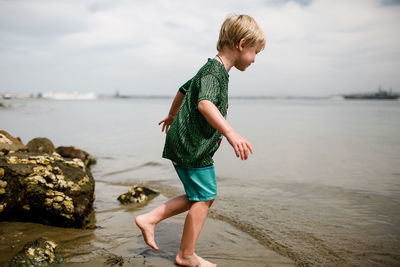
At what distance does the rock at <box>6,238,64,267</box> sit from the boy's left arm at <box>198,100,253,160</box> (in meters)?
1.67

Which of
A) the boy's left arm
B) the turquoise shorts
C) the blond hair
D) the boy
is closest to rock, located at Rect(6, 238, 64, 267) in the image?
the boy

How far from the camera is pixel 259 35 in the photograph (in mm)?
2488

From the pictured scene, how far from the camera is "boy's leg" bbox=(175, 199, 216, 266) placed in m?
2.49

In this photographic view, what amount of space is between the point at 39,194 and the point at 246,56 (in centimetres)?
255

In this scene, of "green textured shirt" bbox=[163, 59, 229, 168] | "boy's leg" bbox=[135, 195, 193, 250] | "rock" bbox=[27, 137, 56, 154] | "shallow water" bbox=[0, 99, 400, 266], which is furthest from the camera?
"rock" bbox=[27, 137, 56, 154]

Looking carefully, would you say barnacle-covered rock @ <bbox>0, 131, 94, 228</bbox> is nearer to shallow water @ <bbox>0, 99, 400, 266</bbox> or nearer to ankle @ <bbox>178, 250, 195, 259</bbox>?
shallow water @ <bbox>0, 99, 400, 266</bbox>

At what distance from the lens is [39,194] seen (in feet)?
10.9

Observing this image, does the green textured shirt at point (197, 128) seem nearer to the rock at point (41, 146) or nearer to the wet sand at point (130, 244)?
the wet sand at point (130, 244)

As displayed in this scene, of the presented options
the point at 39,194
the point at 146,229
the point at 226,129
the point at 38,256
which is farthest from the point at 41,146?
the point at 226,129

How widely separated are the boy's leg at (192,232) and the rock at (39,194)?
4.66 feet

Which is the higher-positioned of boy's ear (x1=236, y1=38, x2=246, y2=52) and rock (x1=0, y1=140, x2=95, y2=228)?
boy's ear (x1=236, y1=38, x2=246, y2=52)

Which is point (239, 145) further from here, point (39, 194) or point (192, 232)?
point (39, 194)

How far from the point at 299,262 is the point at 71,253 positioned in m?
2.01

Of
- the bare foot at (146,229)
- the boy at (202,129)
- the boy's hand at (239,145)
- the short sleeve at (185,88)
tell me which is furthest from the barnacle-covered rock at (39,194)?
the boy's hand at (239,145)
